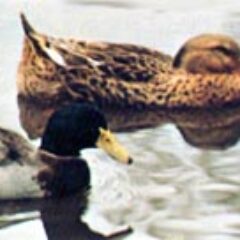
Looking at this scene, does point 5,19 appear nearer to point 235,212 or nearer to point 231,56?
point 231,56

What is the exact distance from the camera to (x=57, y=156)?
1.51m

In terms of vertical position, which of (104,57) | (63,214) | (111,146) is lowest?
(63,214)

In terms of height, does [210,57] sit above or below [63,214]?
above

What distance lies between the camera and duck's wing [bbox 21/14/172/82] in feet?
5.40

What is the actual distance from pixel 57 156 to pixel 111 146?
3.9 inches

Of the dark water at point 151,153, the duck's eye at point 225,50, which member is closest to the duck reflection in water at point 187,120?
the dark water at point 151,153

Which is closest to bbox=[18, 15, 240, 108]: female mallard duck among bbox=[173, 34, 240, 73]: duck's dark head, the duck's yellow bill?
bbox=[173, 34, 240, 73]: duck's dark head

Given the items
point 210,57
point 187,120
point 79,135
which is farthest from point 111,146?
point 210,57

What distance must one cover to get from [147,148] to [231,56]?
0.27 m

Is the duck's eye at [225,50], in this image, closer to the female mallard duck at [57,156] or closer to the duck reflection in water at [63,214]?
the female mallard duck at [57,156]

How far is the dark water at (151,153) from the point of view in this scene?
4.73 feet

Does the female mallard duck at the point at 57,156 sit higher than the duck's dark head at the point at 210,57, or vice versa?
the duck's dark head at the point at 210,57

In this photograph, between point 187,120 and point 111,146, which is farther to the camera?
point 187,120

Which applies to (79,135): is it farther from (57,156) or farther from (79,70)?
(79,70)
